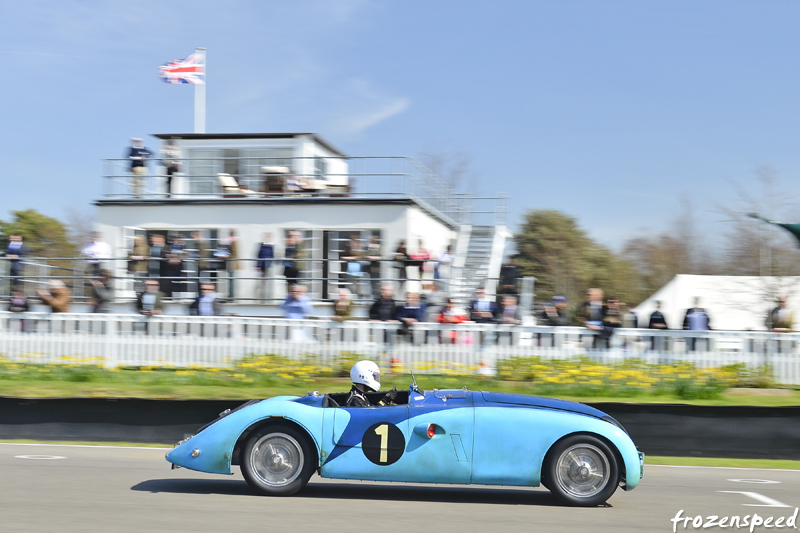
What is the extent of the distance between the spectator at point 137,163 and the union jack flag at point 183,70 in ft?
15.8

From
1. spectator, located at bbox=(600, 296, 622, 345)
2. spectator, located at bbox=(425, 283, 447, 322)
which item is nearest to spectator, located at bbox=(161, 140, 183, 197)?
spectator, located at bbox=(425, 283, 447, 322)

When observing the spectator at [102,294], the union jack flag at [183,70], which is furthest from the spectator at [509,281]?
the union jack flag at [183,70]

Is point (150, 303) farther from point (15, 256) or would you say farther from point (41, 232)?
point (41, 232)

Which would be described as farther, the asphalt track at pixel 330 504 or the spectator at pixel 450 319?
the spectator at pixel 450 319

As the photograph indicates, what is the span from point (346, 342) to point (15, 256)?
8.44 meters

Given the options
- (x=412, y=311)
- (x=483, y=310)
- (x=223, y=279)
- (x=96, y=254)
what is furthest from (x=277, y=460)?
(x=96, y=254)

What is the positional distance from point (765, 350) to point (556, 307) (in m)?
3.69

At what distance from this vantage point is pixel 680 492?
8.26 metres

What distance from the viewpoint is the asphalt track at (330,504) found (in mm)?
6391

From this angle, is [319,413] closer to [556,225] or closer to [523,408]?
[523,408]

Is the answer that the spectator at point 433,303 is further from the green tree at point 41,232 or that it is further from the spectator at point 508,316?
the green tree at point 41,232

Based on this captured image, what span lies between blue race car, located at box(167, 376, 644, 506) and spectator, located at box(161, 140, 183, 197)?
16.6 metres

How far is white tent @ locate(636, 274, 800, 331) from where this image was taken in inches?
929

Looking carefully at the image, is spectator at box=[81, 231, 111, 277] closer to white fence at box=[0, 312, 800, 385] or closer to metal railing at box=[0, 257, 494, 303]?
metal railing at box=[0, 257, 494, 303]
